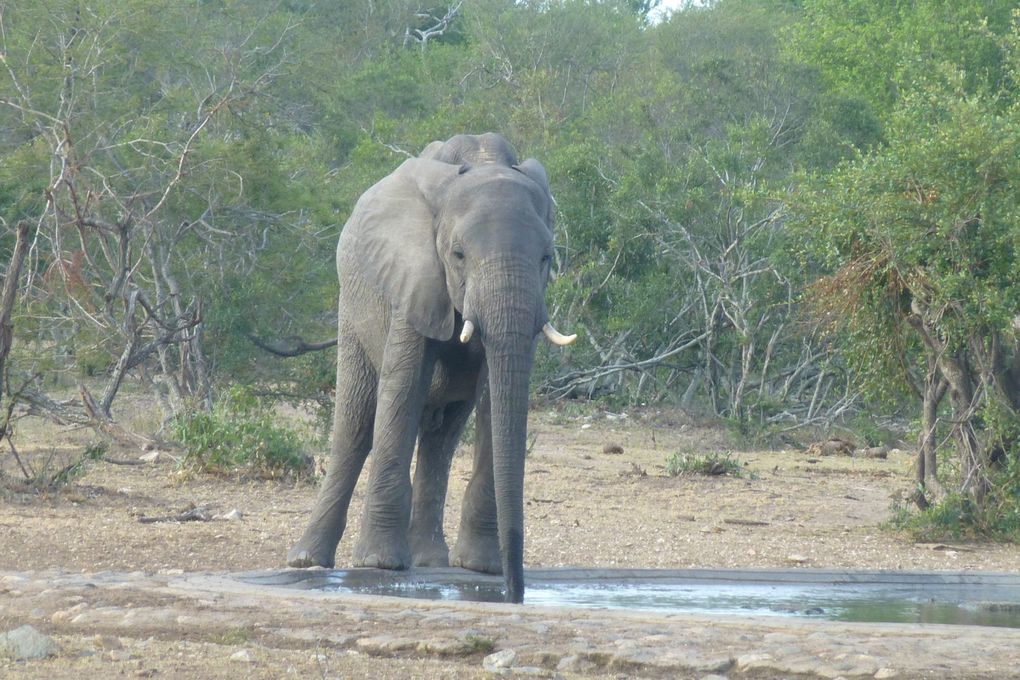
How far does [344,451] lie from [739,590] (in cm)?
207

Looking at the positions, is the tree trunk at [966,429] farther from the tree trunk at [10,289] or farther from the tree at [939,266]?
the tree trunk at [10,289]

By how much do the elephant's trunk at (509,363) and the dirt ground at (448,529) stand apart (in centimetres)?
116

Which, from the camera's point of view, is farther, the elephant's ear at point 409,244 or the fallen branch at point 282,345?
the fallen branch at point 282,345

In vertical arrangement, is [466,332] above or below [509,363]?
above

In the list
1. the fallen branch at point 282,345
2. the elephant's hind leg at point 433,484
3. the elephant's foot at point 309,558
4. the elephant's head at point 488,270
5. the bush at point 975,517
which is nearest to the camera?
the elephant's head at point 488,270

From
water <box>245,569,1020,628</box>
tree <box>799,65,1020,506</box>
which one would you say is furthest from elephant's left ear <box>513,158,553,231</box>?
tree <box>799,65,1020,506</box>

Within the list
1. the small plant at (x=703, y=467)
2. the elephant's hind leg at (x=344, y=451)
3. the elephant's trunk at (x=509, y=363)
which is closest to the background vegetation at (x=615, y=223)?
the small plant at (x=703, y=467)

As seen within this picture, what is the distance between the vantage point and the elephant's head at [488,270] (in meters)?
6.37

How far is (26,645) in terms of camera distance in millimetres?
5094

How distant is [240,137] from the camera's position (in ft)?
55.2

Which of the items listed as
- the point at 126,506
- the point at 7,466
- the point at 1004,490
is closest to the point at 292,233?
the point at 7,466

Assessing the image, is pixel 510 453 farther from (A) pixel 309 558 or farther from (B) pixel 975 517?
(B) pixel 975 517

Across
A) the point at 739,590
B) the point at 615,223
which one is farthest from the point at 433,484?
the point at 615,223

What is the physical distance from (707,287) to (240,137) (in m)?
6.06
